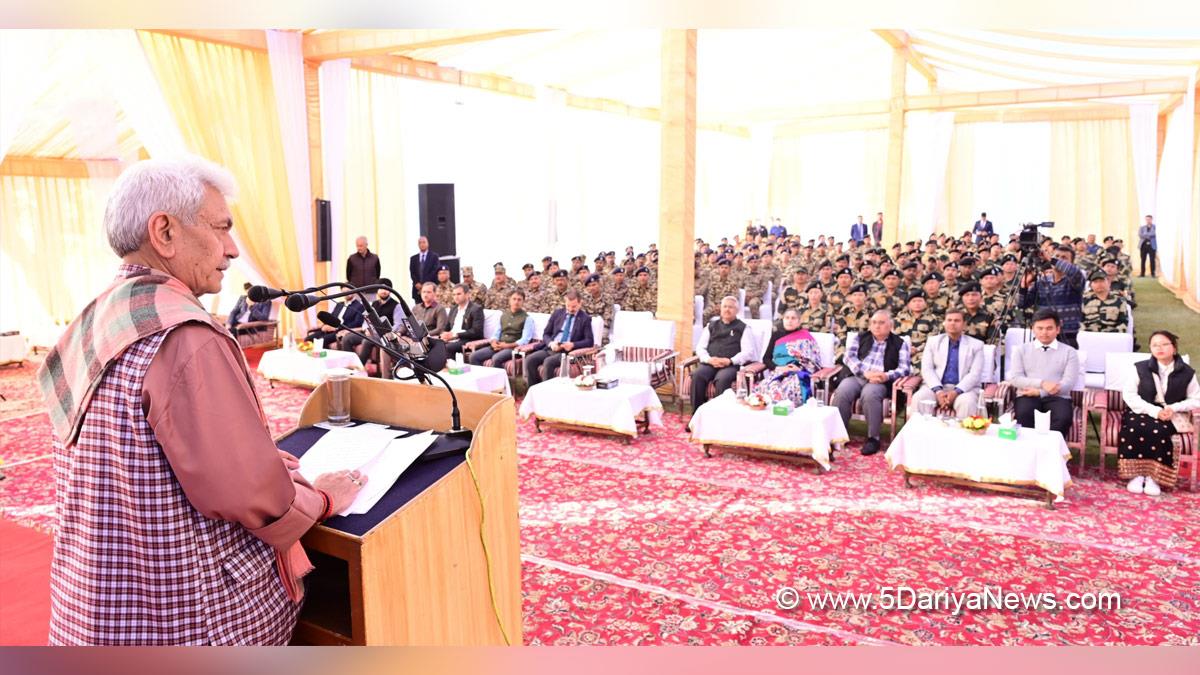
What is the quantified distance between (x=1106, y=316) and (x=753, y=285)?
13.9 ft

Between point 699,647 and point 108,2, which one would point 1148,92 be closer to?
point 699,647

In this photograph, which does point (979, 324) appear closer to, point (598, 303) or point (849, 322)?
point (849, 322)

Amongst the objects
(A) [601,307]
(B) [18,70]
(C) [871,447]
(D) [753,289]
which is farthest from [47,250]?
(C) [871,447]

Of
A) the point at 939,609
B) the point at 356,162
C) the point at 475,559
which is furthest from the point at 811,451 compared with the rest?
the point at 356,162

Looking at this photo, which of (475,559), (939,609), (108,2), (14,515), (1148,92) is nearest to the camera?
(475,559)

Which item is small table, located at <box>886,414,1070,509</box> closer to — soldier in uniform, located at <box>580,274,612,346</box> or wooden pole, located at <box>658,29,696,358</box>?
wooden pole, located at <box>658,29,696,358</box>

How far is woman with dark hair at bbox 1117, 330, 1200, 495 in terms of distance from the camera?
15.2 feet

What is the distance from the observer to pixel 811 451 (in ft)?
16.5

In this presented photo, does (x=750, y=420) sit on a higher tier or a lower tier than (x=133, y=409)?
lower

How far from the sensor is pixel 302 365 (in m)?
7.21

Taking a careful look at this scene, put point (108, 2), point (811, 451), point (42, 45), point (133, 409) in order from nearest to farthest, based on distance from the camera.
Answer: point (133, 409) < point (108, 2) < point (811, 451) < point (42, 45)

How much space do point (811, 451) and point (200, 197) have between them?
166 inches

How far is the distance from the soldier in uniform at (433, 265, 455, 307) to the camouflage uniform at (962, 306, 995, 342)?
505 cm


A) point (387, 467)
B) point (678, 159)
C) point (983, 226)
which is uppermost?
point (678, 159)
